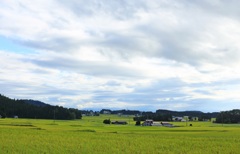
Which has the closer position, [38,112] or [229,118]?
[229,118]

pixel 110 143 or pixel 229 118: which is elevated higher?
pixel 229 118

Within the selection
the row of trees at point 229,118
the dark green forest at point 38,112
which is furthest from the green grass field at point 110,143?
the dark green forest at point 38,112

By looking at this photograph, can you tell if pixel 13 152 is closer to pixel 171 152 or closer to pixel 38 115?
pixel 171 152

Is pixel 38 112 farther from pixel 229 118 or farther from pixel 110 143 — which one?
pixel 110 143

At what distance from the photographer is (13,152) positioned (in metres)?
28.5

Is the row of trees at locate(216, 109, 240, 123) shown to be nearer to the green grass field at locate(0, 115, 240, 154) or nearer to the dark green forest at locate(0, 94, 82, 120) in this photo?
the dark green forest at locate(0, 94, 82, 120)

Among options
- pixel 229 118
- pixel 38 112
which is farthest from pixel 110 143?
pixel 38 112

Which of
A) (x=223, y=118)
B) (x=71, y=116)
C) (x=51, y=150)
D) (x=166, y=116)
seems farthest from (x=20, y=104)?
(x=51, y=150)

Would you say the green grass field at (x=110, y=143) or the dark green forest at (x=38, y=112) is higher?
the dark green forest at (x=38, y=112)

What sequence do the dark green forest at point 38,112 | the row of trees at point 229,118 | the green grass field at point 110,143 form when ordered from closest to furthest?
the green grass field at point 110,143
the row of trees at point 229,118
the dark green forest at point 38,112

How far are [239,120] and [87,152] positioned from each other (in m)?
142

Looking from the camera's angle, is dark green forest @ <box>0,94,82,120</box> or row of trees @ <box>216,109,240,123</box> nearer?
row of trees @ <box>216,109,240,123</box>


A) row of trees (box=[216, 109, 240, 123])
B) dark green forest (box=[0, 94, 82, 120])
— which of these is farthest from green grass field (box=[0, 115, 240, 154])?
dark green forest (box=[0, 94, 82, 120])

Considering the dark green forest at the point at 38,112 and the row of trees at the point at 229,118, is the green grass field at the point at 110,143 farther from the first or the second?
the dark green forest at the point at 38,112
